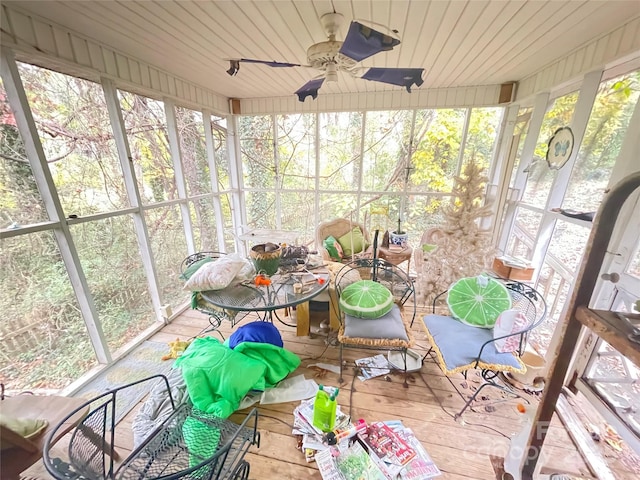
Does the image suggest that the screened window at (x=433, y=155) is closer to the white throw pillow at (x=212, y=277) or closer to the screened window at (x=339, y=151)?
the screened window at (x=339, y=151)

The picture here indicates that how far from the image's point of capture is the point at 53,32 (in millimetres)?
1716

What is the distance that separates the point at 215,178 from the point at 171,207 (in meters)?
0.92

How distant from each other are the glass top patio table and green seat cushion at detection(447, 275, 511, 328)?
1.09 metres

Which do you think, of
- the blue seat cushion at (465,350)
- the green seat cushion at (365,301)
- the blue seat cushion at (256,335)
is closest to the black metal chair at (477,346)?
the blue seat cushion at (465,350)

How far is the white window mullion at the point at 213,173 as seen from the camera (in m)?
3.46

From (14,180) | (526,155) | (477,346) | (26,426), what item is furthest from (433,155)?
(26,426)

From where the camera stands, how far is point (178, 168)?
2941 millimetres

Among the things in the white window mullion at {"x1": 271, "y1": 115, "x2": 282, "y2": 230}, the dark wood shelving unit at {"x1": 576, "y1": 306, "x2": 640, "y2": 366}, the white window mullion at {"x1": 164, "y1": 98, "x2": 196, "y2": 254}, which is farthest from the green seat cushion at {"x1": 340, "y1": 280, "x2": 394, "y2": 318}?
the white window mullion at {"x1": 271, "y1": 115, "x2": 282, "y2": 230}

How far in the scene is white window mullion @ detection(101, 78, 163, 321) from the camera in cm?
217

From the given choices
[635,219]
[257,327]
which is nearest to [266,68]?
[257,327]

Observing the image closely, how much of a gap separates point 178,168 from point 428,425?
11.4 feet

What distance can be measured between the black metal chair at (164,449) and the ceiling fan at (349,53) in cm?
182

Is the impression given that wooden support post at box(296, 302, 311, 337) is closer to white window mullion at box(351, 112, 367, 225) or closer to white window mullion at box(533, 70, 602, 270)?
white window mullion at box(351, 112, 367, 225)

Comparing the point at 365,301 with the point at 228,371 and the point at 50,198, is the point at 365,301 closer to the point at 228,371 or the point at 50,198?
the point at 228,371
